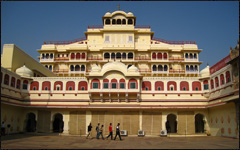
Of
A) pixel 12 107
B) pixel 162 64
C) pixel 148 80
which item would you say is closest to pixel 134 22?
pixel 162 64

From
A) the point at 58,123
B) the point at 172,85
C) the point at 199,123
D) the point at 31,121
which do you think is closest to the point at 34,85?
the point at 31,121

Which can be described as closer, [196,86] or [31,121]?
[196,86]

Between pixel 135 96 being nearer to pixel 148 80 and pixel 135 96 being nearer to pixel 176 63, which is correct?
pixel 148 80

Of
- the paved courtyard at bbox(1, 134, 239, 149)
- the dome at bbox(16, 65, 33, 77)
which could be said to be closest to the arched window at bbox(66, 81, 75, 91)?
the dome at bbox(16, 65, 33, 77)

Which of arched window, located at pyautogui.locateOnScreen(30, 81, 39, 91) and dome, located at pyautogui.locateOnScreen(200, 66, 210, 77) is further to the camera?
arched window, located at pyautogui.locateOnScreen(30, 81, 39, 91)

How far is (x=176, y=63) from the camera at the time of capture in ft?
174

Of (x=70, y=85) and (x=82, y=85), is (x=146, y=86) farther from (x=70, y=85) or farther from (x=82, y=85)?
(x=70, y=85)

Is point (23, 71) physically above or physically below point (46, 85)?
above

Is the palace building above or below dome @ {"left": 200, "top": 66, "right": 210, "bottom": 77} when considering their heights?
below

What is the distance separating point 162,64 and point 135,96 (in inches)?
787

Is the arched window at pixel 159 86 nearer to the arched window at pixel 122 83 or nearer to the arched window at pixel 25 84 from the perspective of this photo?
the arched window at pixel 122 83

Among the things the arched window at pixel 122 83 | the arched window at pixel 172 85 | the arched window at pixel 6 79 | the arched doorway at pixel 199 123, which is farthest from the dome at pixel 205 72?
the arched window at pixel 6 79

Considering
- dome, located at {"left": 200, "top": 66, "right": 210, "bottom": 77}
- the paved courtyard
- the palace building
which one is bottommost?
the paved courtyard

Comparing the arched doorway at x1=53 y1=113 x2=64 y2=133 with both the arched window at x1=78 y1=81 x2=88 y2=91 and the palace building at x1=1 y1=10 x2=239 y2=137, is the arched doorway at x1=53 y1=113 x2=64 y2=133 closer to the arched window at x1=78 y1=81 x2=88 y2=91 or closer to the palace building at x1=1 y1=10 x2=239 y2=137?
the palace building at x1=1 y1=10 x2=239 y2=137
